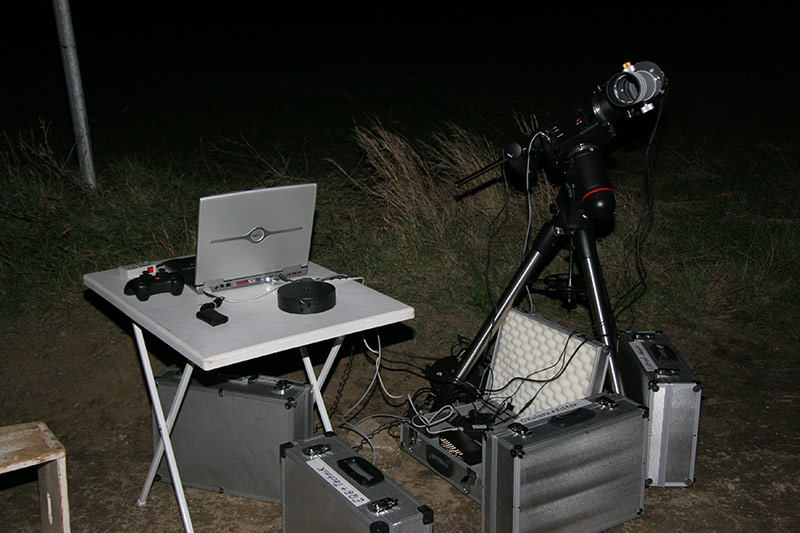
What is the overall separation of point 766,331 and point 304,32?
16963 mm

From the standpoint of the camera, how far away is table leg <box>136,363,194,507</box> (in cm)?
284

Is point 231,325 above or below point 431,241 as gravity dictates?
above

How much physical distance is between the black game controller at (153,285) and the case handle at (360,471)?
0.91 m

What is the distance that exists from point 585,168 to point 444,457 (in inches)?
51.5

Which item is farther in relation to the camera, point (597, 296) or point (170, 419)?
point (597, 296)

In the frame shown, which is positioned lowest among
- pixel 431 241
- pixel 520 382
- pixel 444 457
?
pixel 444 457

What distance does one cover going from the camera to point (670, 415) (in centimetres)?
310

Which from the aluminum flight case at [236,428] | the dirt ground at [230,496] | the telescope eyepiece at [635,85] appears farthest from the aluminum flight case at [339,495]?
the telescope eyepiece at [635,85]

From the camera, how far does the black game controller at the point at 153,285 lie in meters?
2.82

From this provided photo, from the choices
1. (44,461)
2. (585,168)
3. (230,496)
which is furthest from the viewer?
(230,496)

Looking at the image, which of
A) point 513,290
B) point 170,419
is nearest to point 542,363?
point 513,290

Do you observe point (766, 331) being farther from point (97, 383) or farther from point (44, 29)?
point (44, 29)

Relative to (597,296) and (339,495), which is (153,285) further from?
(597,296)

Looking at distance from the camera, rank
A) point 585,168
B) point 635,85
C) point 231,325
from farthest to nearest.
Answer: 1. point 585,168
2. point 635,85
3. point 231,325
